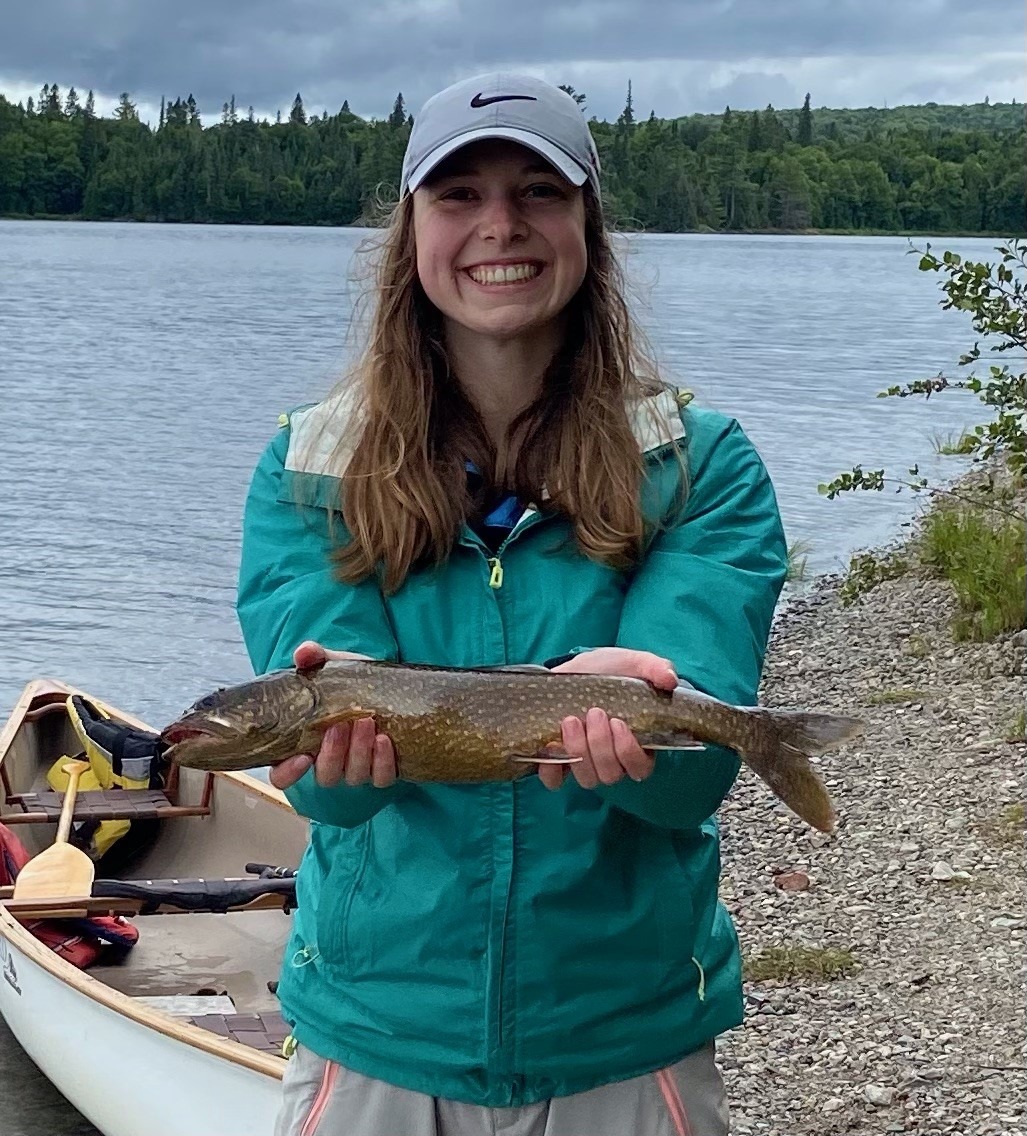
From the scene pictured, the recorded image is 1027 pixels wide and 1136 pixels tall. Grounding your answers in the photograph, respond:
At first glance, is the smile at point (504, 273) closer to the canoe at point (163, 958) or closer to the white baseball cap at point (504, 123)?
the white baseball cap at point (504, 123)

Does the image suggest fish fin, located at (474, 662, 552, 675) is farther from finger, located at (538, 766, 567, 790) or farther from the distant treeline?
the distant treeline

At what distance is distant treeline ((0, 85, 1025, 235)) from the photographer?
79625 mm

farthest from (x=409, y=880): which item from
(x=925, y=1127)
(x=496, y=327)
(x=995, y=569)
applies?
(x=995, y=569)

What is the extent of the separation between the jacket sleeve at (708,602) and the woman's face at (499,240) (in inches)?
15.3

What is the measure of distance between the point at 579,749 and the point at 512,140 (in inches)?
43.2

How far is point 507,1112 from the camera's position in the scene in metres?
2.67

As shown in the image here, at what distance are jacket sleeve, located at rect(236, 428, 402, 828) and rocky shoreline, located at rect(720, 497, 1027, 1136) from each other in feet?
10.8

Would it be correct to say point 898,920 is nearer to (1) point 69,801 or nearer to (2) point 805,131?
(1) point 69,801

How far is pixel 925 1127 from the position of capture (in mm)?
5215

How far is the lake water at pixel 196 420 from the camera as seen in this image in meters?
16.6

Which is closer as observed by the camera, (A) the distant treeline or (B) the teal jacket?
(B) the teal jacket

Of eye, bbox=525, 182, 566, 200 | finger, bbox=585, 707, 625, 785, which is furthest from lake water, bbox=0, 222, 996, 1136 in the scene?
finger, bbox=585, 707, 625, 785

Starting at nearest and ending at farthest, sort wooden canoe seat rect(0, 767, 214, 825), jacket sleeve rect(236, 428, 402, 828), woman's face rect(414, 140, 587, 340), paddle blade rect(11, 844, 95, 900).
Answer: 1. jacket sleeve rect(236, 428, 402, 828)
2. woman's face rect(414, 140, 587, 340)
3. paddle blade rect(11, 844, 95, 900)
4. wooden canoe seat rect(0, 767, 214, 825)

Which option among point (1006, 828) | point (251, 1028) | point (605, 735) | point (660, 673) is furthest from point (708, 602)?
point (1006, 828)
